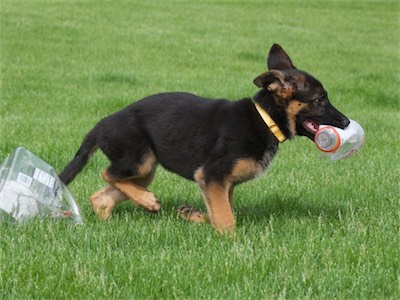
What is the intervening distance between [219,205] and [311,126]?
98 centimetres

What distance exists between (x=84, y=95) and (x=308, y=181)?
738 centimetres

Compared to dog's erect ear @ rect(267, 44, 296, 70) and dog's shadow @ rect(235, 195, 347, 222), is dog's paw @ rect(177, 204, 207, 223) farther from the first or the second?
dog's erect ear @ rect(267, 44, 296, 70)

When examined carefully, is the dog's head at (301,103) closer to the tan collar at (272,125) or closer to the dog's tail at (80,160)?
the tan collar at (272,125)

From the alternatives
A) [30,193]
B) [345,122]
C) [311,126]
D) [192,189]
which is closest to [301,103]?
[311,126]

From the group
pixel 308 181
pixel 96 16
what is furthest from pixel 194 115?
pixel 96 16

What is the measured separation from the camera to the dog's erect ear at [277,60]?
20.0ft

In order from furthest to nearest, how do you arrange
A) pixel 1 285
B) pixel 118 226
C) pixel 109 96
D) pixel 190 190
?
pixel 109 96, pixel 190 190, pixel 118 226, pixel 1 285

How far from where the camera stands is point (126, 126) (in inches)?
243

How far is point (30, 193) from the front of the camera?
19.0 feet

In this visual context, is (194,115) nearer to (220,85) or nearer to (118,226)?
(118,226)

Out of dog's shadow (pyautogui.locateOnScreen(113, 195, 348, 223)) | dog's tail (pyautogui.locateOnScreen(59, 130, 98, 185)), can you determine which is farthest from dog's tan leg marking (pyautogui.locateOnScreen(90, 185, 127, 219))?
dog's tail (pyautogui.locateOnScreen(59, 130, 98, 185))

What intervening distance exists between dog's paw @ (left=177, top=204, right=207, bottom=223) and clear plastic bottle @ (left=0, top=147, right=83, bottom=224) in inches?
33.2

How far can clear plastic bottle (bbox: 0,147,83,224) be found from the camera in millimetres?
5621

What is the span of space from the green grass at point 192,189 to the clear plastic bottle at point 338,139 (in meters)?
0.52
